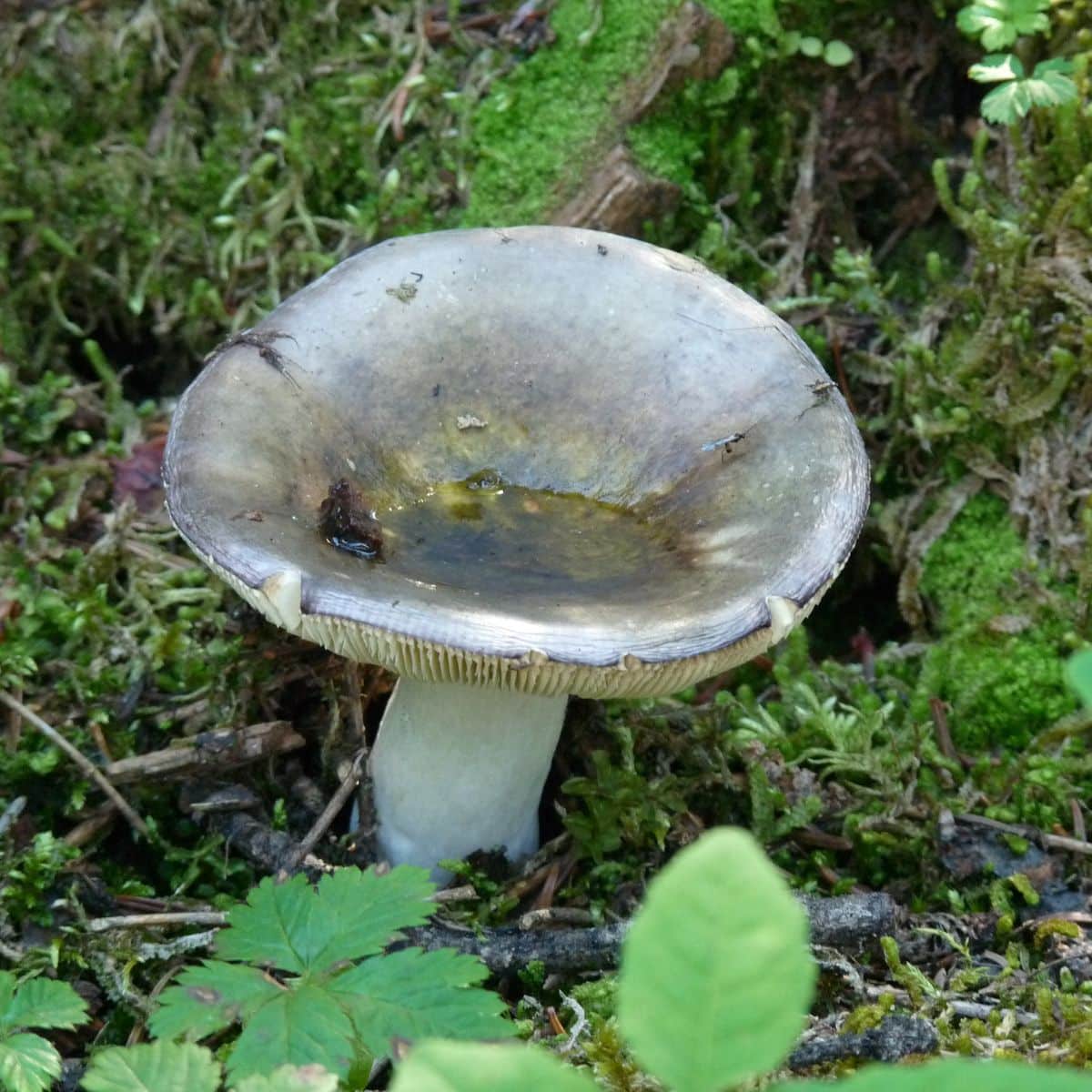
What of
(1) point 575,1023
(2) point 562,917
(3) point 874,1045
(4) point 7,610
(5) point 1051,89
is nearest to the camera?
(3) point 874,1045

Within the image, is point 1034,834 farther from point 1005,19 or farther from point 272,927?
point 1005,19

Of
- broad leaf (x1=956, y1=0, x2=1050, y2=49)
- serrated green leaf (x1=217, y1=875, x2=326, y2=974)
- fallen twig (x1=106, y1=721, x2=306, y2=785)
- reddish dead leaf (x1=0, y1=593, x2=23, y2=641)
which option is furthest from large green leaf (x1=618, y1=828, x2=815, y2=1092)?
broad leaf (x1=956, y1=0, x2=1050, y2=49)

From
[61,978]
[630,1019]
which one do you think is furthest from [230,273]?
[630,1019]

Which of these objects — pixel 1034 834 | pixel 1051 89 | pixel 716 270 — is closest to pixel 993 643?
pixel 1034 834

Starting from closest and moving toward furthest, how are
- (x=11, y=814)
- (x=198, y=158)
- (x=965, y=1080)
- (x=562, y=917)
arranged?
(x=965, y=1080), (x=562, y=917), (x=11, y=814), (x=198, y=158)

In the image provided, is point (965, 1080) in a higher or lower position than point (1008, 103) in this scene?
higher

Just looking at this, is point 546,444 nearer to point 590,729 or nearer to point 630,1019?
point 590,729

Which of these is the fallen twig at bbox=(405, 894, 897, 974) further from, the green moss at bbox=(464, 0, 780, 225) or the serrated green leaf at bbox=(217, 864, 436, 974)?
the green moss at bbox=(464, 0, 780, 225)

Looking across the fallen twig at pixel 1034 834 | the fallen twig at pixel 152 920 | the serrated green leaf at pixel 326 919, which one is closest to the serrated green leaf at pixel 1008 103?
the fallen twig at pixel 1034 834
